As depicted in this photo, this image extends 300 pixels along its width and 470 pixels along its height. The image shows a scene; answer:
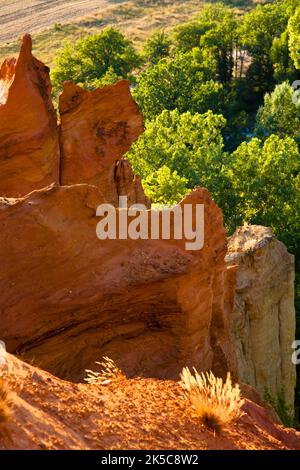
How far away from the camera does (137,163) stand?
4059cm

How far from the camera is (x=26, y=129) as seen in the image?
66.1 feet

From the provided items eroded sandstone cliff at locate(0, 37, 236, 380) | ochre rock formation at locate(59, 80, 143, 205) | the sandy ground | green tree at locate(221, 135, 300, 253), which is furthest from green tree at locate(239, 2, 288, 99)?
eroded sandstone cliff at locate(0, 37, 236, 380)

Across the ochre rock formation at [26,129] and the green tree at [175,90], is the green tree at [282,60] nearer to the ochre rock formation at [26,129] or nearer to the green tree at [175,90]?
the green tree at [175,90]

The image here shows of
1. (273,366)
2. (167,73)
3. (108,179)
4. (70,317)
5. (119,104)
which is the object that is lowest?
(273,366)

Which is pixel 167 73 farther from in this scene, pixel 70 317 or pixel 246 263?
pixel 70 317

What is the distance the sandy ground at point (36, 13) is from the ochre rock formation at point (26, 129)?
63.1 m

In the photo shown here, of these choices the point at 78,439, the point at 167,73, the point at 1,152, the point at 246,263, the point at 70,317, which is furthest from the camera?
the point at 167,73

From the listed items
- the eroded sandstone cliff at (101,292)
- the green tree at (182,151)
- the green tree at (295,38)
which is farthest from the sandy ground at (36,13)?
the eroded sandstone cliff at (101,292)

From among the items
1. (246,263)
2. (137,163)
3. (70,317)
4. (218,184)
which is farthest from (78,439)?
(137,163)

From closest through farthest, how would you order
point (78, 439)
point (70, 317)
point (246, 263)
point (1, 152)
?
point (78, 439), point (70, 317), point (1, 152), point (246, 263)

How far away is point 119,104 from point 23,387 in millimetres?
13930

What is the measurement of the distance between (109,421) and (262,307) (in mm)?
12523

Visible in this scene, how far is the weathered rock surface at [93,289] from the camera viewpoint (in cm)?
→ 1328

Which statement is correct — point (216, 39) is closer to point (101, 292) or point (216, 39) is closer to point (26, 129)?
point (26, 129)
